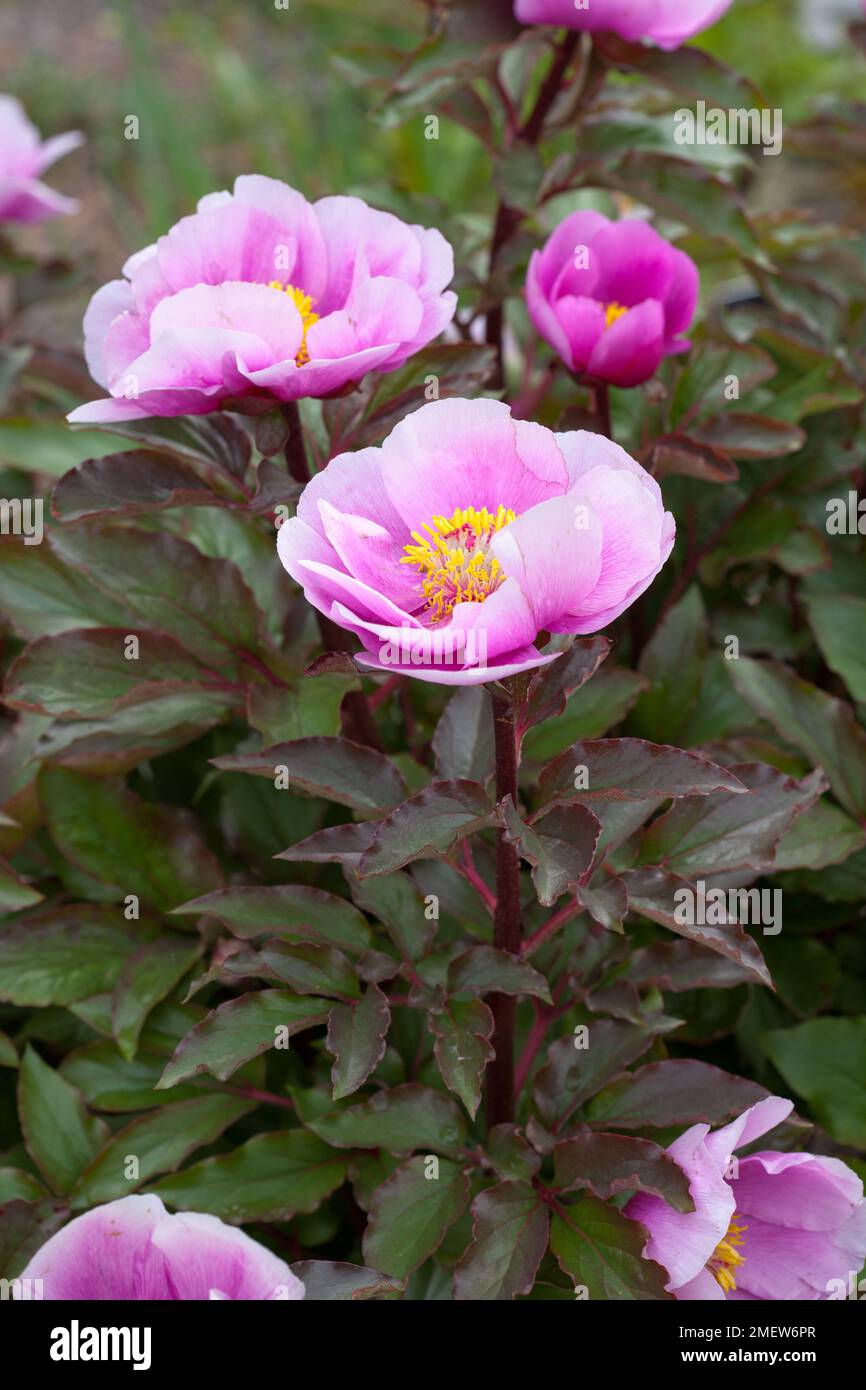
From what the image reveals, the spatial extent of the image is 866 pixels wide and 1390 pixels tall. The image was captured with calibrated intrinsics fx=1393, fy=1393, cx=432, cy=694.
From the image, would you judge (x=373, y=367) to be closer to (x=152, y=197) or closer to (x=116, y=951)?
(x=116, y=951)

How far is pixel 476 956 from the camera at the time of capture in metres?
0.79

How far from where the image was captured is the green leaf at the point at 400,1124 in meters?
0.83

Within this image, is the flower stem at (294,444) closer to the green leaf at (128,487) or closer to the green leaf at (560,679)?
the green leaf at (128,487)

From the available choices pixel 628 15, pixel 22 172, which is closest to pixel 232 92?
pixel 22 172

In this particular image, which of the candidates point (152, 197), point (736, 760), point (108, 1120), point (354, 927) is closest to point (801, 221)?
point (736, 760)

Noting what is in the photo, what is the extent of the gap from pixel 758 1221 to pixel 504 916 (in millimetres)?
237

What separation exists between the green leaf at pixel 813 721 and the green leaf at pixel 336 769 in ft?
1.10

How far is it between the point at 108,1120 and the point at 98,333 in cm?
55

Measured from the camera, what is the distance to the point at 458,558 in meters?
0.69

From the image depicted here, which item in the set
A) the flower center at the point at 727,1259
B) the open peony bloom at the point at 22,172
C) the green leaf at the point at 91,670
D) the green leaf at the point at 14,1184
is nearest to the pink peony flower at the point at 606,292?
the green leaf at the point at 91,670

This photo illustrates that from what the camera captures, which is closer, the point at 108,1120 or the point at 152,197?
the point at 108,1120

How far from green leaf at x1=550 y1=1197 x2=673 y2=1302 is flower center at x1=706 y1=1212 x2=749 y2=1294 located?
0.20 feet

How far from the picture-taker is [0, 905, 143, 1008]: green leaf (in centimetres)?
96
